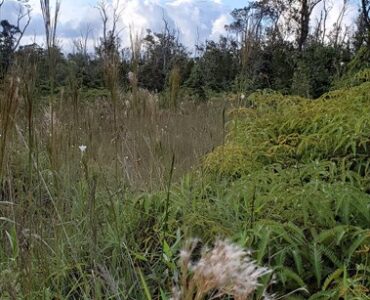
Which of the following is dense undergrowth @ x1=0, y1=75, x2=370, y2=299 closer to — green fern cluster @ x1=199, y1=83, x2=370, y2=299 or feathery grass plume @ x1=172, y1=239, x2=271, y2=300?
green fern cluster @ x1=199, y1=83, x2=370, y2=299

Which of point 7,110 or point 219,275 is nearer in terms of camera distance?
point 219,275

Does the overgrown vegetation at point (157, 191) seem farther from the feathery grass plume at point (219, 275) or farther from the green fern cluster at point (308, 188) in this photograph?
the feathery grass plume at point (219, 275)

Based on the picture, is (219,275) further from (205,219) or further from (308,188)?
(308,188)

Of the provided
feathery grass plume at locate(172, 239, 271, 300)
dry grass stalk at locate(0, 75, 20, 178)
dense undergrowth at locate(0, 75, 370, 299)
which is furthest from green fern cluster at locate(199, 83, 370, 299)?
feathery grass plume at locate(172, 239, 271, 300)

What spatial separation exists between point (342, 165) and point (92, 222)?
3.84 feet

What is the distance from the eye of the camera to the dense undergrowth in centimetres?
162

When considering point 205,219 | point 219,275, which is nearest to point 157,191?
point 205,219

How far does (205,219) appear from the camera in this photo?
193 centimetres

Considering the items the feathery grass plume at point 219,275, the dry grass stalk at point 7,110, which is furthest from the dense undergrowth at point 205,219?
the feathery grass plume at point 219,275

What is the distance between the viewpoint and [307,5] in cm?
2386

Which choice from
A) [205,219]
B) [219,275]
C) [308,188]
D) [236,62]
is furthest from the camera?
[236,62]

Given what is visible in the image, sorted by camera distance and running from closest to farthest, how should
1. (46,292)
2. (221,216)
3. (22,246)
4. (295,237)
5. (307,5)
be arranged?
1. (22,246)
2. (46,292)
3. (295,237)
4. (221,216)
5. (307,5)

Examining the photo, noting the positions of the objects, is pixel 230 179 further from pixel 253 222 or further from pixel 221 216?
pixel 253 222

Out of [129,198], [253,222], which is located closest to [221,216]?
[253,222]
